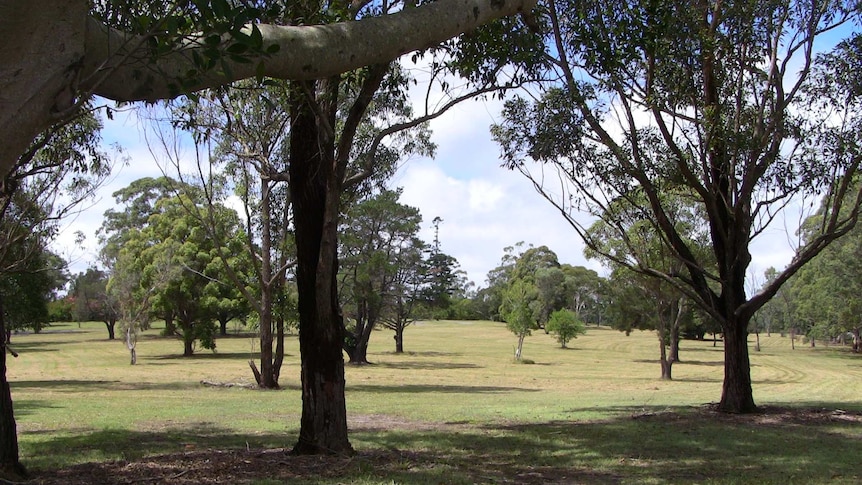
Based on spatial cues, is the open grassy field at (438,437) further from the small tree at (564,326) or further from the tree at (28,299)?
the small tree at (564,326)

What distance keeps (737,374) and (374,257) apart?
95.7 ft

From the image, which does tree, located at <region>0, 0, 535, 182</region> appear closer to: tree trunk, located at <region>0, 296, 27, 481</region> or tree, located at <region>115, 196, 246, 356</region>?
tree trunk, located at <region>0, 296, 27, 481</region>

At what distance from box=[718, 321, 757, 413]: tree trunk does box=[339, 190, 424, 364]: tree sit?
26588mm

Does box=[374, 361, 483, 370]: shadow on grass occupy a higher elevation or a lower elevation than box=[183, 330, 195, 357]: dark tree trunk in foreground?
lower

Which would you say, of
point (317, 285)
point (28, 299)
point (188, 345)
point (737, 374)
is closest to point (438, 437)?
point (317, 285)

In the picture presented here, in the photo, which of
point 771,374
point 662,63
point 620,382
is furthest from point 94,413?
point 771,374

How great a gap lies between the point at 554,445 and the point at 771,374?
31898 millimetres

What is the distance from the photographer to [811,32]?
1302 cm

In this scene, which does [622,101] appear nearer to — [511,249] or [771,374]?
[771,374]

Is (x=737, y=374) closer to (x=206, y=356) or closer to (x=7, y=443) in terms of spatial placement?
(x=7, y=443)

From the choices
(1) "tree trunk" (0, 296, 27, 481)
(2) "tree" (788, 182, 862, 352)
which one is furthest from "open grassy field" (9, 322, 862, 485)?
(2) "tree" (788, 182, 862, 352)

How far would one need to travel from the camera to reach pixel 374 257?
4138 centimetres

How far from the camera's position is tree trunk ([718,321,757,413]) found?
1358 centimetres

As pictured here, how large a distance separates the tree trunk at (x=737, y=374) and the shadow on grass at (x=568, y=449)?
1.42 feet
